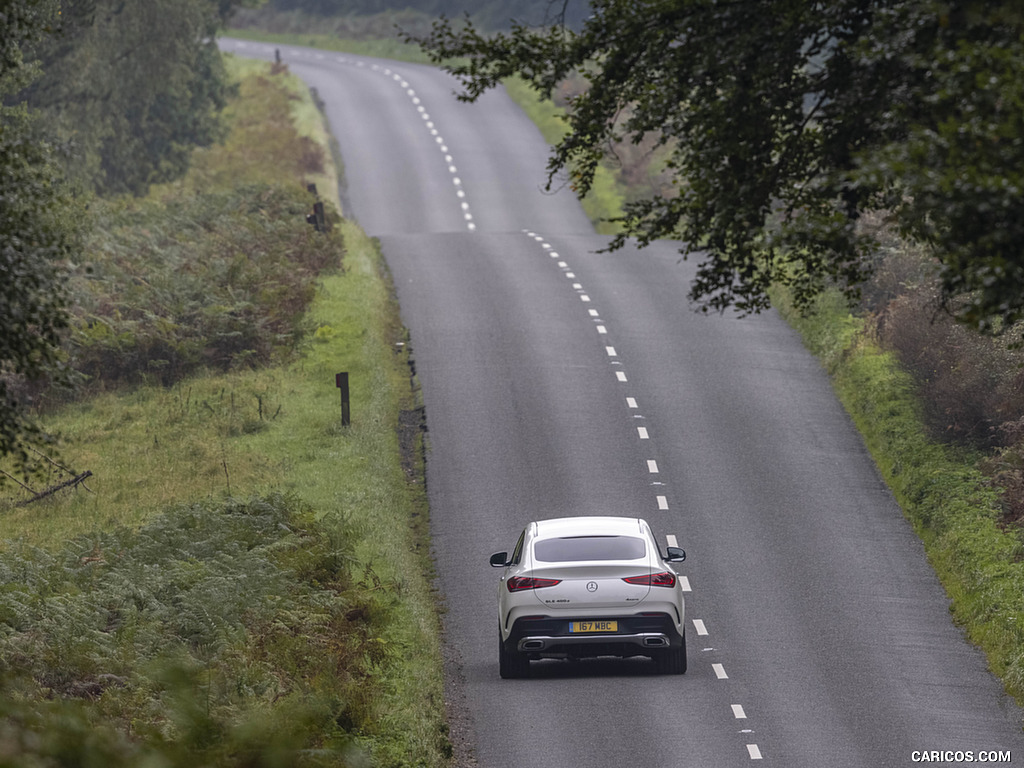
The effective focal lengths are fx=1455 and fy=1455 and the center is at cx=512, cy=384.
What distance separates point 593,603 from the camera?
1555cm

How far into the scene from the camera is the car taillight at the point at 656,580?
615 inches

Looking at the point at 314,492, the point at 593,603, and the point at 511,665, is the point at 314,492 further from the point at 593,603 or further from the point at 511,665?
the point at 593,603

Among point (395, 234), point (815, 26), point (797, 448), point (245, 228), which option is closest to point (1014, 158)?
point (815, 26)

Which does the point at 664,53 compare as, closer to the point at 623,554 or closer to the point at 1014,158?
the point at 1014,158

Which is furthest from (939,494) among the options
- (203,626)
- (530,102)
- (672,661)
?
(530,102)

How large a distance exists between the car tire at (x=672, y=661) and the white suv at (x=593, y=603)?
0.24 m

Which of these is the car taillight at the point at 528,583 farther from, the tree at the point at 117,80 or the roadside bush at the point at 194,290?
the tree at the point at 117,80

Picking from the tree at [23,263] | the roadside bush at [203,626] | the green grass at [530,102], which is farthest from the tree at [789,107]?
the green grass at [530,102]

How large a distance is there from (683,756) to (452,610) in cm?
608

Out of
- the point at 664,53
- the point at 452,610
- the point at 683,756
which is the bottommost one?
the point at 452,610

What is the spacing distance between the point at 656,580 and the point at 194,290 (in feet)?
59.8

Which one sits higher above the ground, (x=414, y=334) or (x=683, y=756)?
(x=683, y=756)

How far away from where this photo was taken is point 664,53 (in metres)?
10.9

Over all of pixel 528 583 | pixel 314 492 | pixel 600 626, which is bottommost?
pixel 314 492
